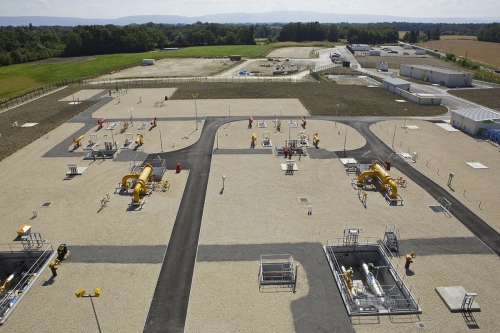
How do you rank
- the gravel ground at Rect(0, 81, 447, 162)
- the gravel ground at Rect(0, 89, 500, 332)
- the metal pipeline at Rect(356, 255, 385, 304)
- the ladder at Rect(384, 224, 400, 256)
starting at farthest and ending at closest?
the gravel ground at Rect(0, 81, 447, 162), the ladder at Rect(384, 224, 400, 256), the metal pipeline at Rect(356, 255, 385, 304), the gravel ground at Rect(0, 89, 500, 332)

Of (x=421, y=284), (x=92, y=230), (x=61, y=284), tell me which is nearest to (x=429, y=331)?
(x=421, y=284)

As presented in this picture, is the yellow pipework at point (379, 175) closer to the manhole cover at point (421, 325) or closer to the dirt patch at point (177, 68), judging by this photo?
the manhole cover at point (421, 325)

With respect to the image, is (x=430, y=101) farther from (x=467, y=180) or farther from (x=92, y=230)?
(x=92, y=230)

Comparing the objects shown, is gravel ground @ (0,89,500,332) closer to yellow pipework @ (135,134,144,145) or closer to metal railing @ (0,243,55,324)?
metal railing @ (0,243,55,324)

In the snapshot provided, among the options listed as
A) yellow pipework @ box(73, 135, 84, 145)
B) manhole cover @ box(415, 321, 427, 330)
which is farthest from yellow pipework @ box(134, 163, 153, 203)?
manhole cover @ box(415, 321, 427, 330)

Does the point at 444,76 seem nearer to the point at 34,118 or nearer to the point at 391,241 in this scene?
the point at 391,241

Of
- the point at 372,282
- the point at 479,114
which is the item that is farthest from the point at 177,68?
the point at 372,282

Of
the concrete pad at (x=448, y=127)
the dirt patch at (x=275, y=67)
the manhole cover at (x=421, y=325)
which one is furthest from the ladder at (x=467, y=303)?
the dirt patch at (x=275, y=67)
